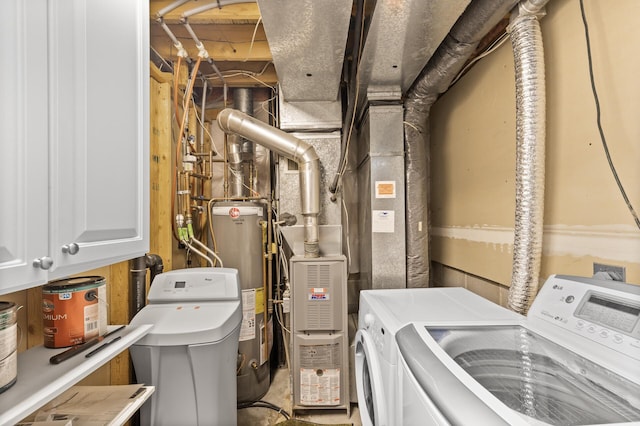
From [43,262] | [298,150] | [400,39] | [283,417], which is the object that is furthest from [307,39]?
[283,417]

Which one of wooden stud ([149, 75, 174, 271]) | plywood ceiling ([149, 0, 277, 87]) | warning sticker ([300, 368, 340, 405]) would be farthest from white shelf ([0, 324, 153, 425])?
plywood ceiling ([149, 0, 277, 87])

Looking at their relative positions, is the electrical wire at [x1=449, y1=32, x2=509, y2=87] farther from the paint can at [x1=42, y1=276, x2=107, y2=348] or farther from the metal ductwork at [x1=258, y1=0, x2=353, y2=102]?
the paint can at [x1=42, y1=276, x2=107, y2=348]

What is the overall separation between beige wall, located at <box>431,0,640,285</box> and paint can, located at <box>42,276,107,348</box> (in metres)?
1.86

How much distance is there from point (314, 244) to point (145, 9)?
153 cm

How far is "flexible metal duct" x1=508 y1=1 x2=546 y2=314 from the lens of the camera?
108 centimetres

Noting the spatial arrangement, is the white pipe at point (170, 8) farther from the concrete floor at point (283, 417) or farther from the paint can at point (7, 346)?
the concrete floor at point (283, 417)

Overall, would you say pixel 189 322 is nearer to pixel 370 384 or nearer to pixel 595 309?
pixel 370 384

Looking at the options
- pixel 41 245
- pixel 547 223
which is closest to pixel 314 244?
pixel 547 223

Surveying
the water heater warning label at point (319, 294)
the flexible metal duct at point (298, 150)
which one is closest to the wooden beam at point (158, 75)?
the flexible metal duct at point (298, 150)

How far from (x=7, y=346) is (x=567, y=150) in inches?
77.5

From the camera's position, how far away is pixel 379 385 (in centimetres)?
106

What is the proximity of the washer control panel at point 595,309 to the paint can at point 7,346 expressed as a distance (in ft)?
5.25

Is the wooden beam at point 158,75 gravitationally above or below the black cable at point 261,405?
above

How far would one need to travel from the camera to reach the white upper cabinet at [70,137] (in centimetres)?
65
